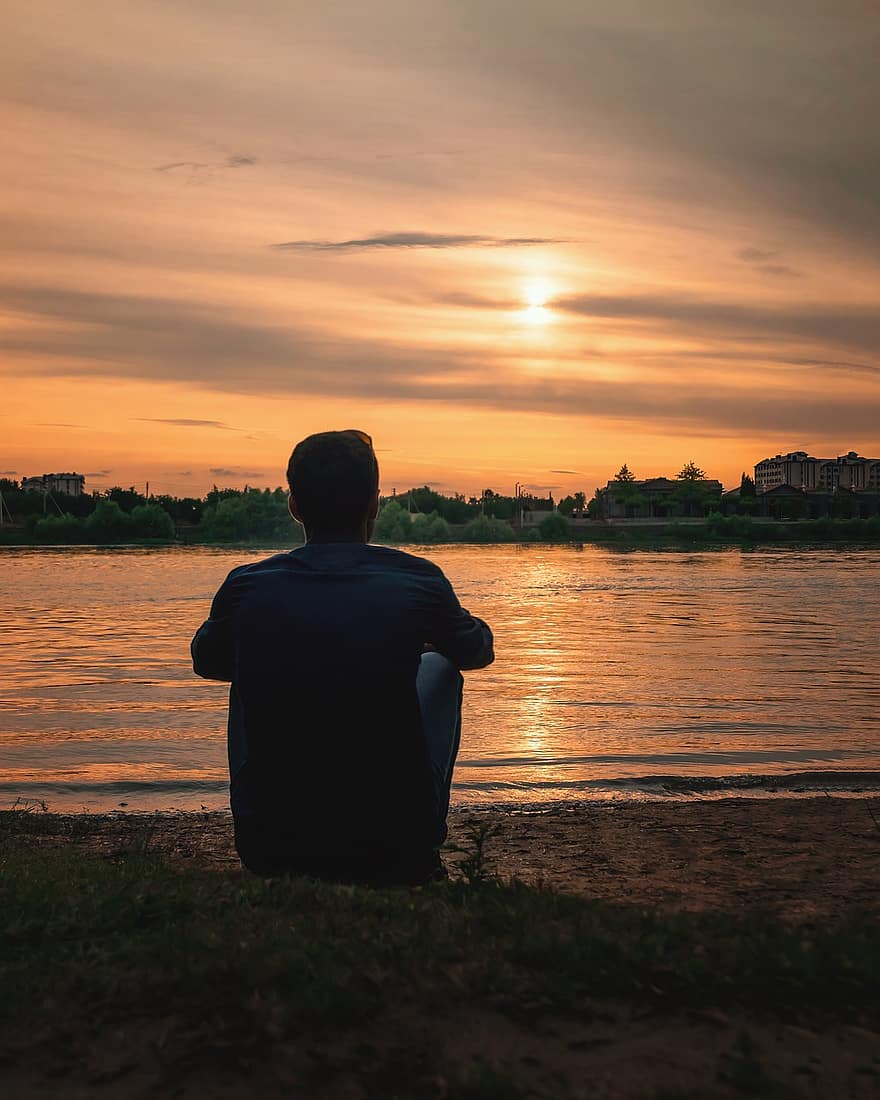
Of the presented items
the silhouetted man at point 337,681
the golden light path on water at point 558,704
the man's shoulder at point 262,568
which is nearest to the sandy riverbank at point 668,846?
the golden light path on water at point 558,704

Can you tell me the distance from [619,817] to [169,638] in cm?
1843

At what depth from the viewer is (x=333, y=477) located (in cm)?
Result: 352

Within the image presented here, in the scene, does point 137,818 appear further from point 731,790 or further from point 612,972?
point 612,972

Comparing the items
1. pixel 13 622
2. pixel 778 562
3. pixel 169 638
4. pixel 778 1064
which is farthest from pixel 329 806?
pixel 778 562

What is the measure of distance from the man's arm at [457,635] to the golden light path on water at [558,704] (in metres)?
5.44

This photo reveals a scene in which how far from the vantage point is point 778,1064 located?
2549mm

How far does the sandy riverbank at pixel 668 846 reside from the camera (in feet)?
17.7

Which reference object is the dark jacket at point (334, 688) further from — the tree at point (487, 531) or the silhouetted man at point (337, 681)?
the tree at point (487, 531)

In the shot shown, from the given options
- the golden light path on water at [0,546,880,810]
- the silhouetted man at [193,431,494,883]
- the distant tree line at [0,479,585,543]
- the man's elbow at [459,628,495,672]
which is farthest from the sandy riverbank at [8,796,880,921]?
the distant tree line at [0,479,585,543]

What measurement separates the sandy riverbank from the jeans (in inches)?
41.8

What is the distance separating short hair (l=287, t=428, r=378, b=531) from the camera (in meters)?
3.50

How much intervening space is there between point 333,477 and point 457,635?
0.64m

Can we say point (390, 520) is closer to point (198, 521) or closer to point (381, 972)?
point (198, 521)

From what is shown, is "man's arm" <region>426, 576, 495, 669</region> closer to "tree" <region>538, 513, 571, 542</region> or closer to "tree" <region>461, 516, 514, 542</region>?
"tree" <region>461, 516, 514, 542</region>
